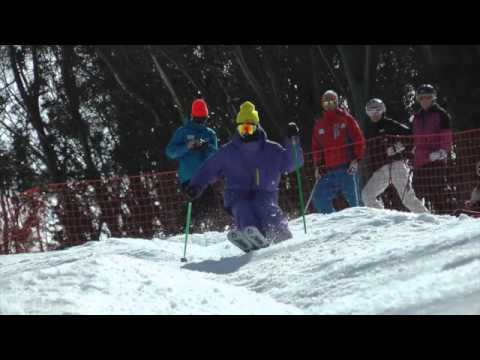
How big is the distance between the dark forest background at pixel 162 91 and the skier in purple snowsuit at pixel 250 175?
5.43 metres

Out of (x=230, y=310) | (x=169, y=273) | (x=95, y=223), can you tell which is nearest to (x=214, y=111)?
(x=95, y=223)

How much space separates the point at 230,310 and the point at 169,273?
52.4 inches

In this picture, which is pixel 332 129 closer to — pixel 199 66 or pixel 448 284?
pixel 448 284

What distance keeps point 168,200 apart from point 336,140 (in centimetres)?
597

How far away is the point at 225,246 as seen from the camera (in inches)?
322

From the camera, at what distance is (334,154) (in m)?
8.94

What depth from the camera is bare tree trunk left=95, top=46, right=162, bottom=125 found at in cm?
1709

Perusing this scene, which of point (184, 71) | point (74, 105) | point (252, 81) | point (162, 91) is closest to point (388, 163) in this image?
point (252, 81)

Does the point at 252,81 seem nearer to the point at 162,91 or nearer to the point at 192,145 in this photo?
the point at 162,91

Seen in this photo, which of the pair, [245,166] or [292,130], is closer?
[245,166]

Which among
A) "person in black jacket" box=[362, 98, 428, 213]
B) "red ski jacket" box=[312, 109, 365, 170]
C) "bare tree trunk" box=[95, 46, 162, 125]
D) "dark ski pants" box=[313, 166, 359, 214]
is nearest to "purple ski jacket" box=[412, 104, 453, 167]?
"person in black jacket" box=[362, 98, 428, 213]

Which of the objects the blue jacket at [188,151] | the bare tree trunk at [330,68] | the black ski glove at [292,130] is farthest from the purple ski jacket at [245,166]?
the bare tree trunk at [330,68]

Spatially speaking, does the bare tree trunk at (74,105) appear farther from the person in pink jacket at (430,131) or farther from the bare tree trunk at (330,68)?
the person in pink jacket at (430,131)

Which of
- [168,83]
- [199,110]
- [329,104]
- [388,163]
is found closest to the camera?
[388,163]
